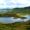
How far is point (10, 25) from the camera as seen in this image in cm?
66

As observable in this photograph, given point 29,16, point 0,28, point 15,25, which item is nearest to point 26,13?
point 29,16

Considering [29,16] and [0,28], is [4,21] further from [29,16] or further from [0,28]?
[29,16]

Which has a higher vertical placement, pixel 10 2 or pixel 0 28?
pixel 10 2

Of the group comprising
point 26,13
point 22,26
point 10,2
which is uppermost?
point 10,2

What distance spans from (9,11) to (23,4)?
0.16m

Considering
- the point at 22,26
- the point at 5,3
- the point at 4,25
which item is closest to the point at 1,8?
the point at 5,3

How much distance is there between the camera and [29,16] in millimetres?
662

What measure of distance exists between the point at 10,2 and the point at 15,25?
239mm

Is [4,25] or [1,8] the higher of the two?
[1,8]

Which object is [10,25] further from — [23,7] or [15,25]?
[23,7]

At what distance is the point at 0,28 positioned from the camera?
670mm

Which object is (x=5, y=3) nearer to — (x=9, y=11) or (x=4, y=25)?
(x=9, y=11)

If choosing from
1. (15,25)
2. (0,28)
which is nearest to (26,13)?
(15,25)

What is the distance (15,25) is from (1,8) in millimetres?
226
